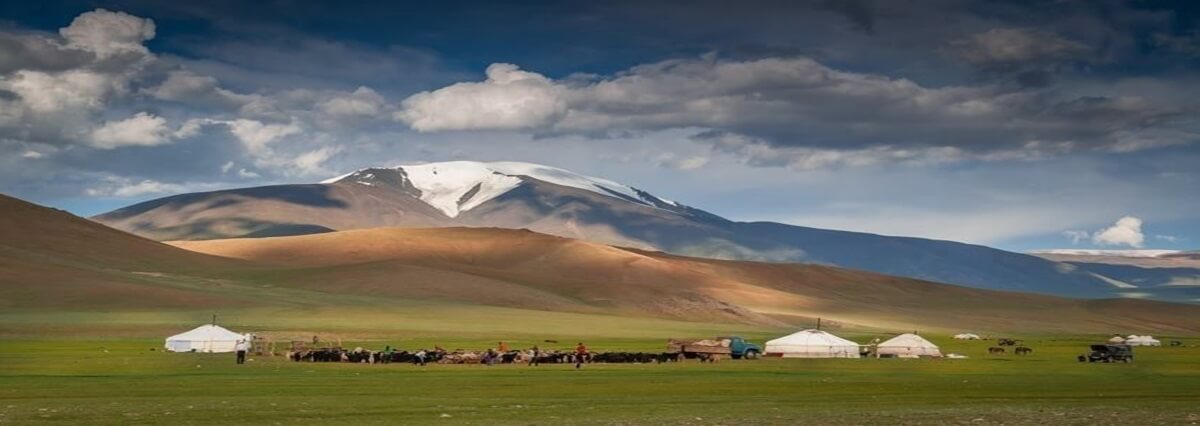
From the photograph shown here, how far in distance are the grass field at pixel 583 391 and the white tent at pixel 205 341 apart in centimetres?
294

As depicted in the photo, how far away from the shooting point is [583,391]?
53344mm

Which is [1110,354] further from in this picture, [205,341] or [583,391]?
[205,341]

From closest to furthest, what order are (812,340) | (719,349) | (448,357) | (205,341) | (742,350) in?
(448,357)
(719,349)
(205,341)
(742,350)
(812,340)

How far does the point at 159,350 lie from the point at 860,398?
5773 centimetres

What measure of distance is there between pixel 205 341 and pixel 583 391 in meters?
46.8

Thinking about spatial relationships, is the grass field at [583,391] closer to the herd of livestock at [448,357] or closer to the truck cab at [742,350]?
the herd of livestock at [448,357]

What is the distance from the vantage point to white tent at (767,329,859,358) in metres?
95.9

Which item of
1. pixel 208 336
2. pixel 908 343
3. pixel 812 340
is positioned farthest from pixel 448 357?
pixel 908 343

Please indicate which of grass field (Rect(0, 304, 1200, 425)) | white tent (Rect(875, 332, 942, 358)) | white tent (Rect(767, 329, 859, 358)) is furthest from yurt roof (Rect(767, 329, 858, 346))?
grass field (Rect(0, 304, 1200, 425))

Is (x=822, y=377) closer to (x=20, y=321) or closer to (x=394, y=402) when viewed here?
(x=394, y=402)

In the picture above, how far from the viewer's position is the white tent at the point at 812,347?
315ft

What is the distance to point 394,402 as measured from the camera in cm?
4484

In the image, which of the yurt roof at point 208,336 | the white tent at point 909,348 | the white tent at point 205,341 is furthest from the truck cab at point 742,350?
the yurt roof at point 208,336

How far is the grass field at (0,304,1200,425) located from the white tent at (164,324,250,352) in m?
2.94
